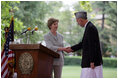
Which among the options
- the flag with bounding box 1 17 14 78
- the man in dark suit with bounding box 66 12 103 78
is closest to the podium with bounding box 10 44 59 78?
the man in dark suit with bounding box 66 12 103 78

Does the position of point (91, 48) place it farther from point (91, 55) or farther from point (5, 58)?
point (5, 58)

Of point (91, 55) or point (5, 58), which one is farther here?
point (5, 58)

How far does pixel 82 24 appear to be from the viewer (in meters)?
4.39

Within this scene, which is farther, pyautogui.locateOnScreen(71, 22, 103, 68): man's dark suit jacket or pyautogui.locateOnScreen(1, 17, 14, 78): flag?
pyautogui.locateOnScreen(1, 17, 14, 78): flag

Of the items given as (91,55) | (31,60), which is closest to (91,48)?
(91,55)

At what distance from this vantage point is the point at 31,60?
4.26 meters

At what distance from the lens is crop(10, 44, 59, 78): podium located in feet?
13.9

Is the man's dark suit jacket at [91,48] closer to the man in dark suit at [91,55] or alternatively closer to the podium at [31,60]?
the man in dark suit at [91,55]

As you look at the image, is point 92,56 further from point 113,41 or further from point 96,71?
point 113,41

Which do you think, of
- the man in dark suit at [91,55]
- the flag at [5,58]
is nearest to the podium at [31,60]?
the man in dark suit at [91,55]

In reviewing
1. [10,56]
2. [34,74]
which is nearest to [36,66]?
[34,74]

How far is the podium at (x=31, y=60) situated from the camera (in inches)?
167

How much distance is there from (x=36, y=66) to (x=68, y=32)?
27763 mm

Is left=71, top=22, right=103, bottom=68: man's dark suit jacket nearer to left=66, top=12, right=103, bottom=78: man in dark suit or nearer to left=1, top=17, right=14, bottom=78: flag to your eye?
left=66, top=12, right=103, bottom=78: man in dark suit
